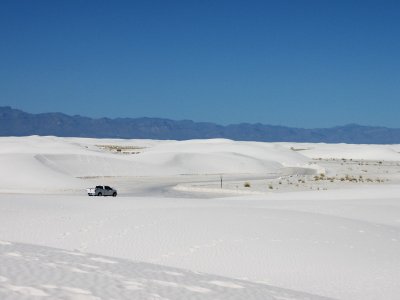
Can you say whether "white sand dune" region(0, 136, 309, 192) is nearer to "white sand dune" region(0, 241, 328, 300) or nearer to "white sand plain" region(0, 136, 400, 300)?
"white sand plain" region(0, 136, 400, 300)

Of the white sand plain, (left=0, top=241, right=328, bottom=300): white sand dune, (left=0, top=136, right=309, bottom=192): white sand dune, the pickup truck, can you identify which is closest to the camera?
(left=0, top=241, right=328, bottom=300): white sand dune

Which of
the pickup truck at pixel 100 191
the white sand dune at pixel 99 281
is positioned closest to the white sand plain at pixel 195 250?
the white sand dune at pixel 99 281

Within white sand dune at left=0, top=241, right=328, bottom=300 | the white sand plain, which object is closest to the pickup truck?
the white sand plain

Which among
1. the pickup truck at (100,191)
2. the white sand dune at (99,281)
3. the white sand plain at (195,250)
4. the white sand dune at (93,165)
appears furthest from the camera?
the white sand dune at (93,165)

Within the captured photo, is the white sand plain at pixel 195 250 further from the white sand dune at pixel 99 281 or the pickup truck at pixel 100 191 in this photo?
the pickup truck at pixel 100 191

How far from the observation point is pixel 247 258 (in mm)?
14875

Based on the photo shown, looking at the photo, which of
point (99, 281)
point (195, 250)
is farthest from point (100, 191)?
point (99, 281)

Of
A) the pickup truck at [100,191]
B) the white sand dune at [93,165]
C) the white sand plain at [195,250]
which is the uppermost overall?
the white sand dune at [93,165]

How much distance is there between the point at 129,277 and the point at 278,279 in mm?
4585

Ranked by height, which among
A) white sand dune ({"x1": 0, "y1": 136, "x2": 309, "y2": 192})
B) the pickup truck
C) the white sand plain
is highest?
white sand dune ({"x1": 0, "y1": 136, "x2": 309, "y2": 192})

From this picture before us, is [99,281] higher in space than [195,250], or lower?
higher

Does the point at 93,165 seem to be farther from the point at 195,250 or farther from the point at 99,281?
the point at 99,281

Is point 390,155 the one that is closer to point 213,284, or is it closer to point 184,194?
point 184,194

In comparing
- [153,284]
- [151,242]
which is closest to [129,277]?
[153,284]
